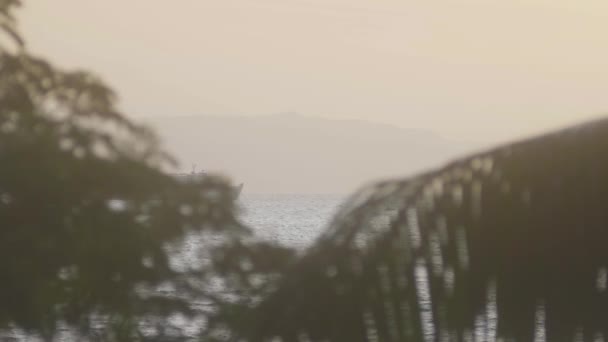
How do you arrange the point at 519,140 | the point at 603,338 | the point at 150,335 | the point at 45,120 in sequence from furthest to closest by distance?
the point at 45,120
the point at 150,335
the point at 519,140
the point at 603,338

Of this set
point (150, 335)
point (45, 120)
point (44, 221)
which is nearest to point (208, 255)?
point (150, 335)

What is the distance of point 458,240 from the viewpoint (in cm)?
160

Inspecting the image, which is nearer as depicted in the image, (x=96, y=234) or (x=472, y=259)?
(x=472, y=259)

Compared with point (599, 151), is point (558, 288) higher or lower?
lower

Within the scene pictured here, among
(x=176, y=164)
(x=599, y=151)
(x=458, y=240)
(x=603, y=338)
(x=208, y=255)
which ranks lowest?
(x=603, y=338)

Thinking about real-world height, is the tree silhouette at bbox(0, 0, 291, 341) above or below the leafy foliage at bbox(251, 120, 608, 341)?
above

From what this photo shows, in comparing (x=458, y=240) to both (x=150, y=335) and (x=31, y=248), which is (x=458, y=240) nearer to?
(x=150, y=335)

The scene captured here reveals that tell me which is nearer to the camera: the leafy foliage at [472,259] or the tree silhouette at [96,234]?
the leafy foliage at [472,259]

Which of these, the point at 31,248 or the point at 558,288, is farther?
the point at 31,248

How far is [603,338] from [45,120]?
288 centimetres

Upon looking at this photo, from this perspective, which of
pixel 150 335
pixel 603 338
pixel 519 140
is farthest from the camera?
pixel 150 335

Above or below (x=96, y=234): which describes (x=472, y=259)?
below

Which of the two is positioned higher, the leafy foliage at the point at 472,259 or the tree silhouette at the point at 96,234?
the tree silhouette at the point at 96,234

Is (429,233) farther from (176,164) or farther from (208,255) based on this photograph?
(176,164)
